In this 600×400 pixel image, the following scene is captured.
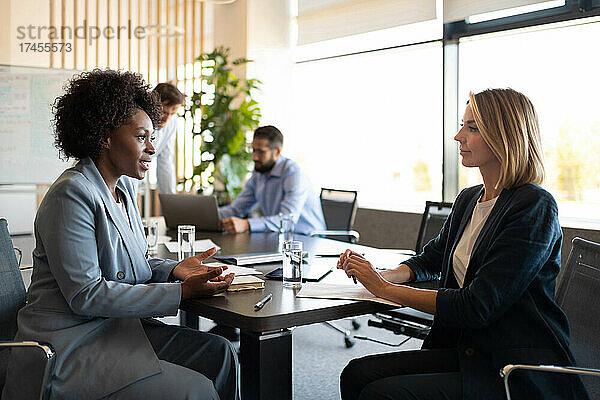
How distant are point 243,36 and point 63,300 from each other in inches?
195

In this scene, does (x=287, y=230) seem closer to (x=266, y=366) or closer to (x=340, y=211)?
(x=340, y=211)

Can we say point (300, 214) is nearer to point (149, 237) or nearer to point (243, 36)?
point (149, 237)

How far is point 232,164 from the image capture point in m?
6.22

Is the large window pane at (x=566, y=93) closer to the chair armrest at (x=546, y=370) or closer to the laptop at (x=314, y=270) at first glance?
the laptop at (x=314, y=270)

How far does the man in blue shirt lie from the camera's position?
429cm

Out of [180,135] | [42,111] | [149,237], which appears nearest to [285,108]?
[180,135]

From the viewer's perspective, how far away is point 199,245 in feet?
10.5

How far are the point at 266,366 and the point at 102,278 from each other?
1.71ft

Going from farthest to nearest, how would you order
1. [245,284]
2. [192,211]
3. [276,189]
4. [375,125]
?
[375,125]
[276,189]
[192,211]
[245,284]

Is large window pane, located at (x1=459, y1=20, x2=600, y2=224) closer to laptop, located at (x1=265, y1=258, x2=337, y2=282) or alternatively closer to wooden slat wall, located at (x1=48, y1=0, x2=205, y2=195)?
laptop, located at (x1=265, y1=258, x2=337, y2=282)

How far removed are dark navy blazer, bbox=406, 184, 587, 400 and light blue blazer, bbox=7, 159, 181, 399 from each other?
849 millimetres

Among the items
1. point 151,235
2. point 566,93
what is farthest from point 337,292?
point 566,93

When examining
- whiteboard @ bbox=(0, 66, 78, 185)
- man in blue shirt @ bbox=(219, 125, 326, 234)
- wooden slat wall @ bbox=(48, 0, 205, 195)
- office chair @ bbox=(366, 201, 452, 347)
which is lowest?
office chair @ bbox=(366, 201, 452, 347)

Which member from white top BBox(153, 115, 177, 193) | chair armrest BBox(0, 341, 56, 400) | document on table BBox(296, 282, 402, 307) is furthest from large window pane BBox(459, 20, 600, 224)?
chair armrest BBox(0, 341, 56, 400)
